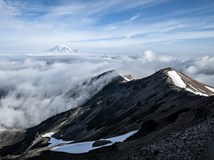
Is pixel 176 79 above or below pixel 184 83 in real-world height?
above

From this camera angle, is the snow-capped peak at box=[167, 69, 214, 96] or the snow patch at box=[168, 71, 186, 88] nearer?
the snow-capped peak at box=[167, 69, 214, 96]

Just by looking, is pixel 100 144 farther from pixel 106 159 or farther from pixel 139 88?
pixel 139 88

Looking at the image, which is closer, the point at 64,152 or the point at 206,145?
the point at 206,145

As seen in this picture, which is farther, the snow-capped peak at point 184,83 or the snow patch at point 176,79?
the snow patch at point 176,79

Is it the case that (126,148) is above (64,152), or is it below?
above

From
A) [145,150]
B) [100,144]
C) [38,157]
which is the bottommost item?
[38,157]

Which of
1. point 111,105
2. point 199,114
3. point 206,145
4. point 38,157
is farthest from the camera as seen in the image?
point 111,105

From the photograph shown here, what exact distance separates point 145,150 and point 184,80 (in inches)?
5972

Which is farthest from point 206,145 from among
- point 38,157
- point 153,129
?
point 38,157

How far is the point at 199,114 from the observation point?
45781 mm

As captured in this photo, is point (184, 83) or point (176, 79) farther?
point (176, 79)

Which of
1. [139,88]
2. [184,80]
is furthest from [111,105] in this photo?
[184,80]

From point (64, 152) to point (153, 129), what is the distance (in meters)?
26.4

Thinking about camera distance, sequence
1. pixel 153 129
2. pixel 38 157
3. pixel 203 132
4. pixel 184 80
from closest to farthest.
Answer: pixel 203 132 < pixel 153 129 < pixel 38 157 < pixel 184 80
